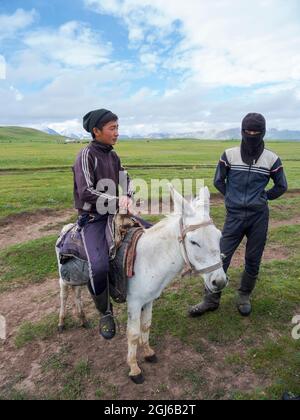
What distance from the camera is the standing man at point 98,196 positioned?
4.67 m

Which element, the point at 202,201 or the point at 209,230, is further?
the point at 202,201

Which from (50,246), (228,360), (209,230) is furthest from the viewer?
(50,246)

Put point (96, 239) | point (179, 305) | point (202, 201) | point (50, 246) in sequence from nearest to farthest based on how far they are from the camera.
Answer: point (202, 201)
point (96, 239)
point (179, 305)
point (50, 246)

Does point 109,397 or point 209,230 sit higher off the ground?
point 209,230

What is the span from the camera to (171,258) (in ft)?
15.1

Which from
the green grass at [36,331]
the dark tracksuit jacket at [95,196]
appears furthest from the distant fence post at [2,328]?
the dark tracksuit jacket at [95,196]

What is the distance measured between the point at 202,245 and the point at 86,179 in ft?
5.86

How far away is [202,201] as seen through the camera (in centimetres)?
454

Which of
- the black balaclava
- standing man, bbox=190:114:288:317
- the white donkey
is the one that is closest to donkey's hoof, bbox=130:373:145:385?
the white donkey

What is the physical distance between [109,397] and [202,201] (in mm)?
3067

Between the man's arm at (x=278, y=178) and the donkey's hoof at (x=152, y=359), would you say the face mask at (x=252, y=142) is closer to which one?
the man's arm at (x=278, y=178)

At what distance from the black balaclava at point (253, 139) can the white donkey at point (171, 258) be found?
5.35 ft
